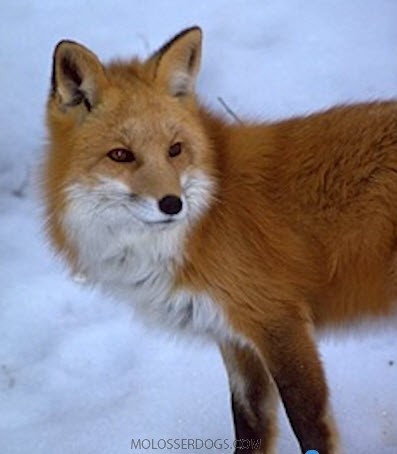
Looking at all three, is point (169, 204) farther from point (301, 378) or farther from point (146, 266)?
point (301, 378)

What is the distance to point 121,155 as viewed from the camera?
292cm

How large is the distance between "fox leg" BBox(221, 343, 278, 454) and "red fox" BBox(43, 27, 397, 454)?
26 cm

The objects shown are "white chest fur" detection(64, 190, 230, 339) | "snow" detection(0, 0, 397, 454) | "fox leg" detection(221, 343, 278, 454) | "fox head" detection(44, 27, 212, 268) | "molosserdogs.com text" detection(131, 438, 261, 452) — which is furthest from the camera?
"snow" detection(0, 0, 397, 454)

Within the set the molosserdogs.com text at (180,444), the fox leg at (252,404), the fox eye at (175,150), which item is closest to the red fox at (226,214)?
the fox eye at (175,150)

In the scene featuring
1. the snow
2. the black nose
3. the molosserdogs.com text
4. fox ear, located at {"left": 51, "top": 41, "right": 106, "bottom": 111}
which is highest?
fox ear, located at {"left": 51, "top": 41, "right": 106, "bottom": 111}

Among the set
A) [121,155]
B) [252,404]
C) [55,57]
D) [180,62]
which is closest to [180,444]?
[252,404]

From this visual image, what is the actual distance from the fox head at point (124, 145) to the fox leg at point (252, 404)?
2.20 feet

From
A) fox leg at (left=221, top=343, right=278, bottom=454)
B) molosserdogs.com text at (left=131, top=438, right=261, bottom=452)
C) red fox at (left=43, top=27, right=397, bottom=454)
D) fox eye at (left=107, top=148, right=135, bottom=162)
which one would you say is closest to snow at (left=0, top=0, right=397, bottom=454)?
molosserdogs.com text at (left=131, top=438, right=261, bottom=452)

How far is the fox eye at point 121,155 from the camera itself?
2912 mm

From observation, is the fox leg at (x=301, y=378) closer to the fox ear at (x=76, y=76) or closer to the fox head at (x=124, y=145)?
the fox head at (x=124, y=145)

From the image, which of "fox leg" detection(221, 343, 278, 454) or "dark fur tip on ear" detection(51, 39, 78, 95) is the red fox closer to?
"dark fur tip on ear" detection(51, 39, 78, 95)

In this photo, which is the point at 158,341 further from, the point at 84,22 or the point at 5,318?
the point at 84,22

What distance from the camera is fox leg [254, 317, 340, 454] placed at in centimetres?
295

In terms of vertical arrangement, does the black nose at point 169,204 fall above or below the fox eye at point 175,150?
below
